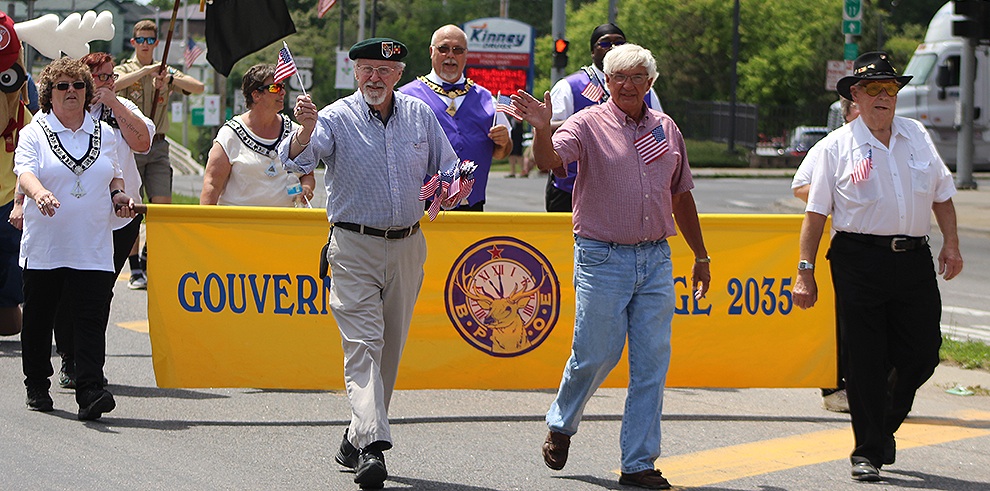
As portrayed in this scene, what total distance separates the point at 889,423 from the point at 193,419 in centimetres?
352

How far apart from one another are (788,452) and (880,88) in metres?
1.82

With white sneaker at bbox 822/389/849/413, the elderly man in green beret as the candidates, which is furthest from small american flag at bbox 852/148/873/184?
white sneaker at bbox 822/389/849/413

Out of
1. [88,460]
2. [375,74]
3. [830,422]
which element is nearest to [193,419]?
[88,460]

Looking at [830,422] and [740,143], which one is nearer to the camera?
[830,422]

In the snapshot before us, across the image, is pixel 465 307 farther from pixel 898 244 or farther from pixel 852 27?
pixel 852 27

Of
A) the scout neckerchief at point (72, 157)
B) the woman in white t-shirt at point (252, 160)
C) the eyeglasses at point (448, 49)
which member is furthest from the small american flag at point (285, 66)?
the eyeglasses at point (448, 49)

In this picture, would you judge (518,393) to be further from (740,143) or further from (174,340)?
(740,143)

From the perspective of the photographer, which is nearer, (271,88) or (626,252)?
(626,252)

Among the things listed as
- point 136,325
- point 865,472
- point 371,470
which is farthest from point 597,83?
point 136,325

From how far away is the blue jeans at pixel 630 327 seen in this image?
20.0 ft

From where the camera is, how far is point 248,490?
591 cm

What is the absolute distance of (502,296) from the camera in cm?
760

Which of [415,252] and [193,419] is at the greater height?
[415,252]

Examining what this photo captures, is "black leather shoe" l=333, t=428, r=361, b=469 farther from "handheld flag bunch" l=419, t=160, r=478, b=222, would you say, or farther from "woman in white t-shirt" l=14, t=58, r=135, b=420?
"woman in white t-shirt" l=14, t=58, r=135, b=420
